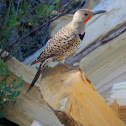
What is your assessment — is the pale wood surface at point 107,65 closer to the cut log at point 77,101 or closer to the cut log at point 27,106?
the cut log at point 27,106

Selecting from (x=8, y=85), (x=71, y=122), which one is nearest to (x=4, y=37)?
(x=8, y=85)

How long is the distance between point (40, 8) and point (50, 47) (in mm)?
797

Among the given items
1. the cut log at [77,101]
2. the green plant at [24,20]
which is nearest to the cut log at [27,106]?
the green plant at [24,20]

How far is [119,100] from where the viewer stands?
2.46m

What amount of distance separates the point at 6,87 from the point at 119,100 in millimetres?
1010

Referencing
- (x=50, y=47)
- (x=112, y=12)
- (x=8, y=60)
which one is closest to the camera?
(x=50, y=47)

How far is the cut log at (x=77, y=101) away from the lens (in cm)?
184

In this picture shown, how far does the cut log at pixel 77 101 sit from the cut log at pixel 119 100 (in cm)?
11

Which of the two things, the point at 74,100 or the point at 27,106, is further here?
the point at 27,106

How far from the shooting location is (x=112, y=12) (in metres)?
3.26

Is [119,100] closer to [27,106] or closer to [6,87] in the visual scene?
[27,106]

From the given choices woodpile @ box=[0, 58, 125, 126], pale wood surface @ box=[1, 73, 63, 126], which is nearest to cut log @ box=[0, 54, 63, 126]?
pale wood surface @ box=[1, 73, 63, 126]

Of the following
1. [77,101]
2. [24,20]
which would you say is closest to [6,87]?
[77,101]

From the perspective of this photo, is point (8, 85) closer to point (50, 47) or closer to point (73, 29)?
point (50, 47)
